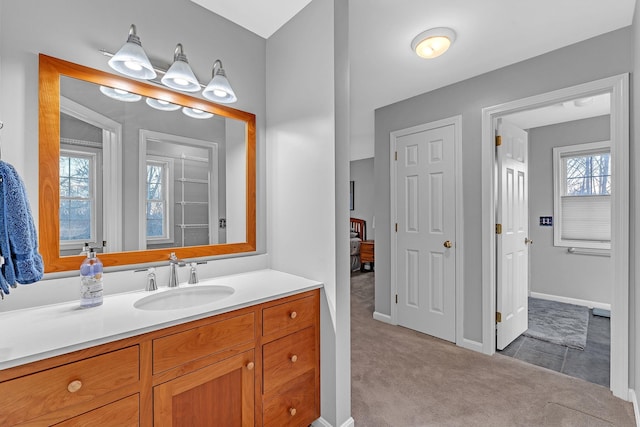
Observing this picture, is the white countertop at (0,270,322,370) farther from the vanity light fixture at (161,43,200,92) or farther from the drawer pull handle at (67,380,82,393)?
the vanity light fixture at (161,43,200,92)

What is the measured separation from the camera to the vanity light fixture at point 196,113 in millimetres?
1671

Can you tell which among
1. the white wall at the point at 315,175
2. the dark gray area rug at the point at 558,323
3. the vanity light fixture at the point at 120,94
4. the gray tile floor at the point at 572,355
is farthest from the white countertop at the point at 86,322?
the dark gray area rug at the point at 558,323

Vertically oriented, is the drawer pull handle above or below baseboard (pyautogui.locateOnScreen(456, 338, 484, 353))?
above

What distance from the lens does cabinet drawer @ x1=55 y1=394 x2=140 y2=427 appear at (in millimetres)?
881

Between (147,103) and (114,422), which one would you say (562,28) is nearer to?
(147,103)

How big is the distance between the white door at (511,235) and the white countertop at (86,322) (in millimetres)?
1966

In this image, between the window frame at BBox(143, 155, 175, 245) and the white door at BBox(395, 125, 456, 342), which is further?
the white door at BBox(395, 125, 456, 342)

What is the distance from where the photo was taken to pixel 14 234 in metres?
0.92

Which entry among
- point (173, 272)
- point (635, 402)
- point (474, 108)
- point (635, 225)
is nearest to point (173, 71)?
point (173, 272)

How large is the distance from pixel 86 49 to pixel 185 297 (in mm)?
1254

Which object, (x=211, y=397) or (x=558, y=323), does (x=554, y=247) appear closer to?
(x=558, y=323)

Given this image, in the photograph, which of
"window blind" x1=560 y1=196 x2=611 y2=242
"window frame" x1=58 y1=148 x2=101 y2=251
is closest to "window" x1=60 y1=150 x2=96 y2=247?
"window frame" x1=58 y1=148 x2=101 y2=251

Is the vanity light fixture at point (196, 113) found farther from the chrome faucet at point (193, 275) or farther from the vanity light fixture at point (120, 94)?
the chrome faucet at point (193, 275)

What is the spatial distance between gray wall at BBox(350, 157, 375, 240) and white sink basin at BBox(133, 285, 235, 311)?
505cm
